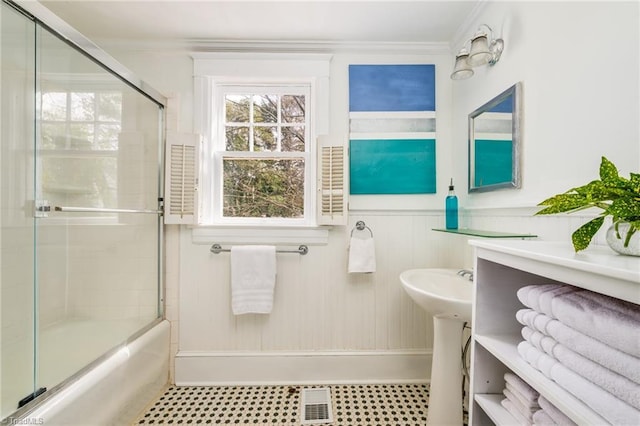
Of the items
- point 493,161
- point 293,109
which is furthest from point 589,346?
point 293,109

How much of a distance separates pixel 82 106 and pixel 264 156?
0.98 meters

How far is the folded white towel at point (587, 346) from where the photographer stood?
0.52 meters

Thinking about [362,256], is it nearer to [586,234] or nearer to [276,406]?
[276,406]

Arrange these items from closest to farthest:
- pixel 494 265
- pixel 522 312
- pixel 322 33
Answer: pixel 522 312 < pixel 494 265 < pixel 322 33

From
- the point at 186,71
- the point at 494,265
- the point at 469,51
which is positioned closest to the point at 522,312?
the point at 494,265

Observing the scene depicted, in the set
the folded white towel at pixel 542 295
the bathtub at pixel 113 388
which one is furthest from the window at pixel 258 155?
the folded white towel at pixel 542 295

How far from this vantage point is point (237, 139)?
1.97m

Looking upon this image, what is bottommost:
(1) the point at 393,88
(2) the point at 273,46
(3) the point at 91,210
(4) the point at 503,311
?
(4) the point at 503,311

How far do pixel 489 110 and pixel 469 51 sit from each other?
0.33 metres

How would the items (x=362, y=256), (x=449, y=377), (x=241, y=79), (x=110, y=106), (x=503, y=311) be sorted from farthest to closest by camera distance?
(x=241, y=79), (x=362, y=256), (x=110, y=106), (x=449, y=377), (x=503, y=311)

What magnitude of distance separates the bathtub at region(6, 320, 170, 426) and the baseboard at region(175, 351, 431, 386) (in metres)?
0.19

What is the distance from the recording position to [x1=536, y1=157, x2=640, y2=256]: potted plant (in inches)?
23.1

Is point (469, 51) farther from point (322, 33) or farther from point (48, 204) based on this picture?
point (48, 204)

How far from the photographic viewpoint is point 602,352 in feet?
1.83
